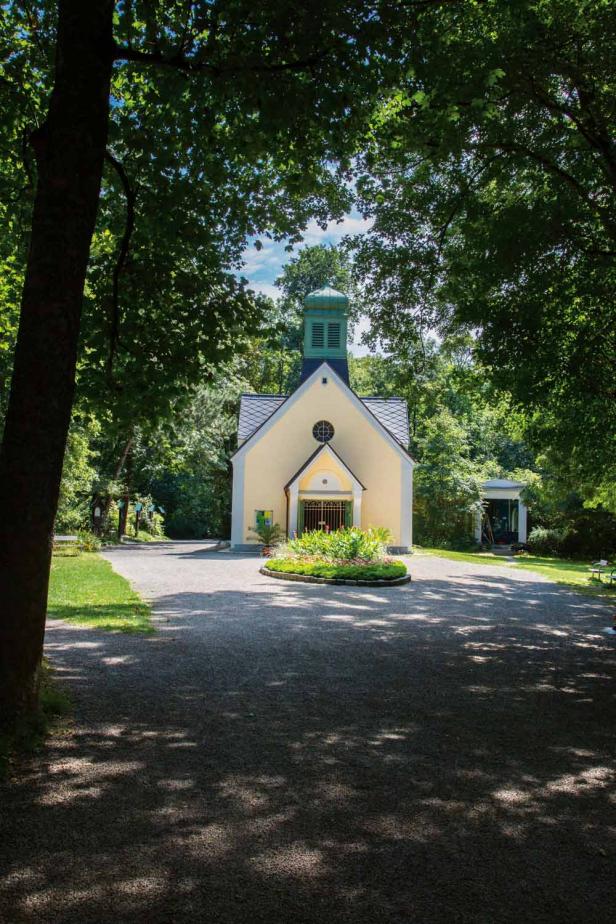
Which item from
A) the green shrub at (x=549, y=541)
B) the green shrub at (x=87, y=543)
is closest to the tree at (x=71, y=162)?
the green shrub at (x=87, y=543)

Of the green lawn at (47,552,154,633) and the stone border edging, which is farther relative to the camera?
the stone border edging

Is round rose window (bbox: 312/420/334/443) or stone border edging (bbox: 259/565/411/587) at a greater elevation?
round rose window (bbox: 312/420/334/443)

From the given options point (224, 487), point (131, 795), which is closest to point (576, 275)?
point (131, 795)

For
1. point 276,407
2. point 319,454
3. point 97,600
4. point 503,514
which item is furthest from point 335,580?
point 503,514

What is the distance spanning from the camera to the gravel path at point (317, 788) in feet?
10.6

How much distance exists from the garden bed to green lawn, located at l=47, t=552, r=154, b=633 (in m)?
4.15

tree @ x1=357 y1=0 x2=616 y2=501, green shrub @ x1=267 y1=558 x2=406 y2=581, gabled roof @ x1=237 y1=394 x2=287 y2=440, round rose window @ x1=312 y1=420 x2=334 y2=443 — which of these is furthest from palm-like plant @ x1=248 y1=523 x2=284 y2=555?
tree @ x1=357 y1=0 x2=616 y2=501

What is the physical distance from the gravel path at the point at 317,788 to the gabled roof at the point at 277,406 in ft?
77.0

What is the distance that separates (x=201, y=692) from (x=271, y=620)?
15.4ft

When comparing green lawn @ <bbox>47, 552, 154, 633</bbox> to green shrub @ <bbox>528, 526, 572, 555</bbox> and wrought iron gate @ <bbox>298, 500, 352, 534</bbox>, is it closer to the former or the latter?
wrought iron gate @ <bbox>298, 500, 352, 534</bbox>

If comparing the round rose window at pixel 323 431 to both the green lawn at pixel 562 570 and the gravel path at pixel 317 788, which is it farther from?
the gravel path at pixel 317 788

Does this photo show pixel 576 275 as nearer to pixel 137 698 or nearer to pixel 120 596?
pixel 137 698

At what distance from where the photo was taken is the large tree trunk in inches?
199

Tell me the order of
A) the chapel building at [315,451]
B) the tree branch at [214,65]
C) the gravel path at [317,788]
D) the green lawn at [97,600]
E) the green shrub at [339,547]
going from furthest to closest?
1. the chapel building at [315,451]
2. the green shrub at [339,547]
3. the green lawn at [97,600]
4. the tree branch at [214,65]
5. the gravel path at [317,788]
